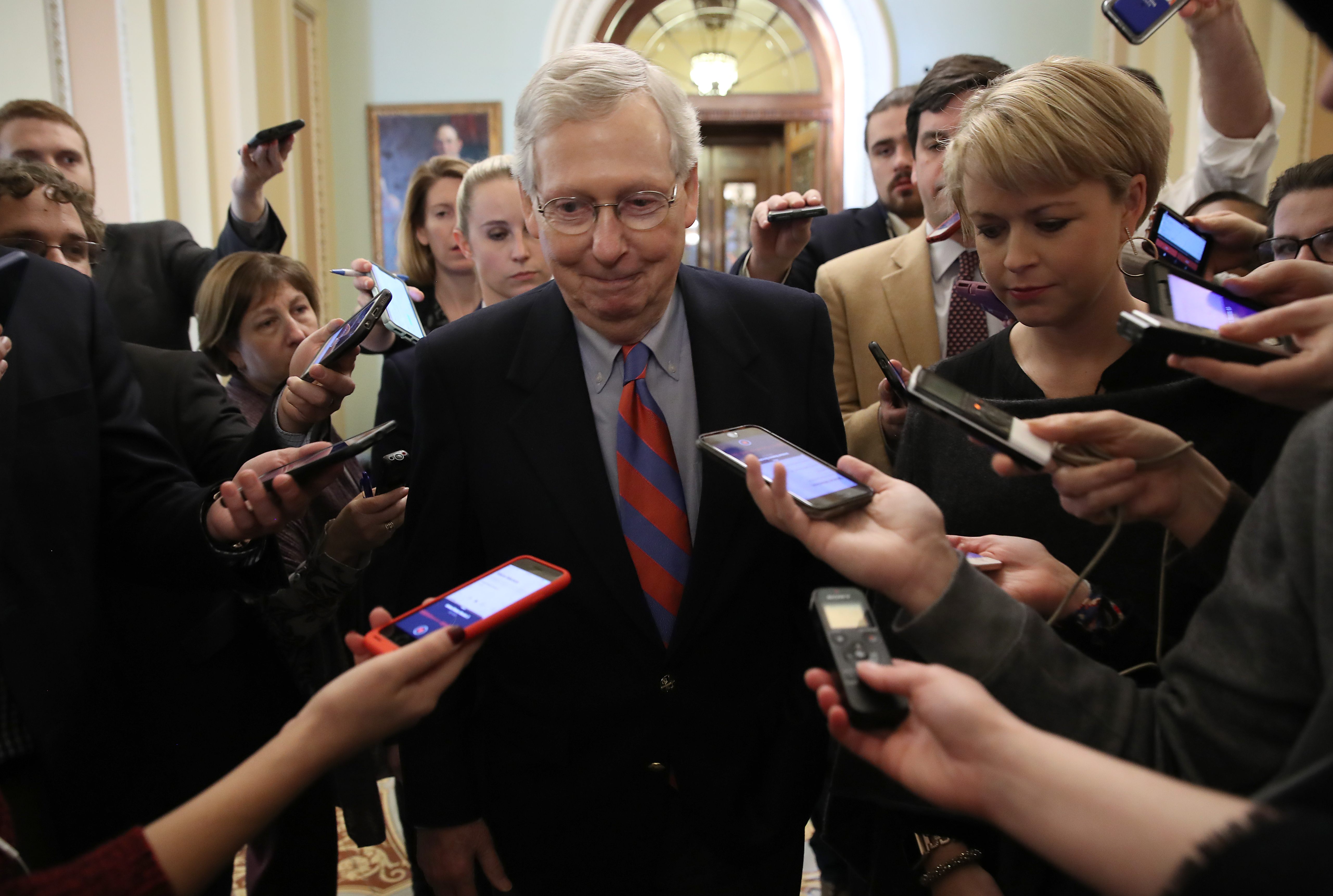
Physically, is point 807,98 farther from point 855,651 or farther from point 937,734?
point 937,734

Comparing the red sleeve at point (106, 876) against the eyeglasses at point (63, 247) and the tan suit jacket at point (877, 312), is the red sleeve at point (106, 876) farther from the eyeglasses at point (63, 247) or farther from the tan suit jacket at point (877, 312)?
the tan suit jacket at point (877, 312)

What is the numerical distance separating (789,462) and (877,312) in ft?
4.05

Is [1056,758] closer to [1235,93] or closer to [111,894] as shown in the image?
[111,894]

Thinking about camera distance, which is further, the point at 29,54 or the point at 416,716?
the point at 29,54

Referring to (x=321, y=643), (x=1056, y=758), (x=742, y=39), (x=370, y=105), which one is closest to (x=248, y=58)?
(x=370, y=105)

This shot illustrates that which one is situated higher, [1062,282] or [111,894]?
[1062,282]

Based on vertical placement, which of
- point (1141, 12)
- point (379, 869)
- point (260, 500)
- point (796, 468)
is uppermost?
point (1141, 12)

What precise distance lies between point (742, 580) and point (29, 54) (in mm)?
5170

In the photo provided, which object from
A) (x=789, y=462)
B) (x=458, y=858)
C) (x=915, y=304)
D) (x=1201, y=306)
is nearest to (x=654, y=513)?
(x=789, y=462)

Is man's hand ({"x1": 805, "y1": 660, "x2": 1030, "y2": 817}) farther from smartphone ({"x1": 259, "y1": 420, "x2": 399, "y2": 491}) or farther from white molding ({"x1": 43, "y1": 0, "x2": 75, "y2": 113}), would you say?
white molding ({"x1": 43, "y1": 0, "x2": 75, "y2": 113})

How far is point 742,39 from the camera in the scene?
8.19 metres

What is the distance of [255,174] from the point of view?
10.1ft

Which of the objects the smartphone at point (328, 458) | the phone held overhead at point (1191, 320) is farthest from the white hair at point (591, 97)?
the phone held overhead at point (1191, 320)

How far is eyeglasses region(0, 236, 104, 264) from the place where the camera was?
6.66ft
